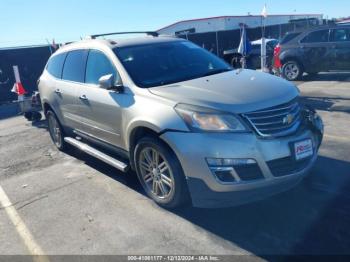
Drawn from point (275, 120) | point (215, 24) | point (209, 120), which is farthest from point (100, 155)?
point (215, 24)

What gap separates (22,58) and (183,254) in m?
13.7

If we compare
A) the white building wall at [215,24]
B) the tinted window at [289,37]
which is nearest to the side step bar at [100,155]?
the tinted window at [289,37]

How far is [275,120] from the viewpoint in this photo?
3645mm

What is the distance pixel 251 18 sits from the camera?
46.7 m

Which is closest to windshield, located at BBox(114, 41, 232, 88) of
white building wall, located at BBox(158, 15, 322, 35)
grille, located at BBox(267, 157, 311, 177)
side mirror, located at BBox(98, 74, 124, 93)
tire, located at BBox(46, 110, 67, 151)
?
side mirror, located at BBox(98, 74, 124, 93)

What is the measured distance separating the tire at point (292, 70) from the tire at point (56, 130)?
8.37m

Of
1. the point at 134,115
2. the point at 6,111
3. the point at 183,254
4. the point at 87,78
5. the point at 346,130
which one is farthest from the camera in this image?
the point at 6,111

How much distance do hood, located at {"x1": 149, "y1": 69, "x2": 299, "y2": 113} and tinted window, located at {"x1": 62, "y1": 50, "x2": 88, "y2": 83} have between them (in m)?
1.72

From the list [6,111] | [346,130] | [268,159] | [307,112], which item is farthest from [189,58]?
[6,111]

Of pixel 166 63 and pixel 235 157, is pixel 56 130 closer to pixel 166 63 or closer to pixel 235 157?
pixel 166 63

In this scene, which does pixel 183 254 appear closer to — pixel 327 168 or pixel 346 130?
pixel 327 168

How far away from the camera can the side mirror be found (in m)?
4.38

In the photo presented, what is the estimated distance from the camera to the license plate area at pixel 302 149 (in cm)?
363

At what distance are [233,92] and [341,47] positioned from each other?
30.2 ft
